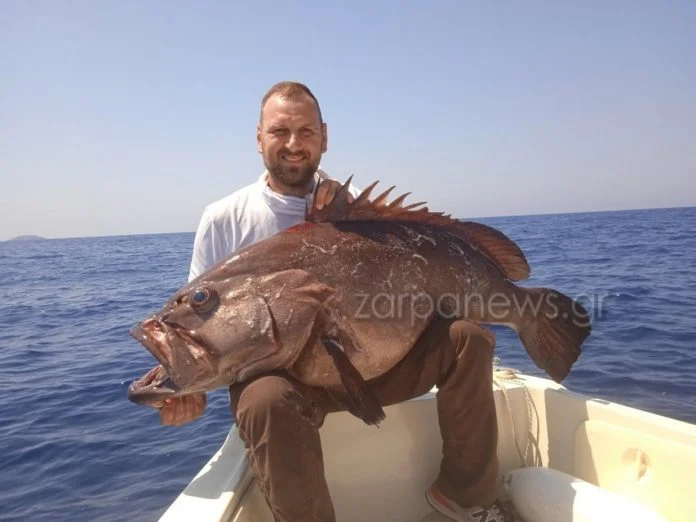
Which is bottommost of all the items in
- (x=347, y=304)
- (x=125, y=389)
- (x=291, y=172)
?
(x=125, y=389)

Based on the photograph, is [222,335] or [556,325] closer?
[222,335]

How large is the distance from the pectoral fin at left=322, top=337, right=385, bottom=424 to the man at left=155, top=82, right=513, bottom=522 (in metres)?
0.19

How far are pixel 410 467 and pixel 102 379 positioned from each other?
713 cm

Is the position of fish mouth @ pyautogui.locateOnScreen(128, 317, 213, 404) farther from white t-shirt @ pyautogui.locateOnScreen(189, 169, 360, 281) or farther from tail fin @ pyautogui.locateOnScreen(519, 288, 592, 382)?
tail fin @ pyautogui.locateOnScreen(519, 288, 592, 382)

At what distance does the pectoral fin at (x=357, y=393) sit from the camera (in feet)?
7.90

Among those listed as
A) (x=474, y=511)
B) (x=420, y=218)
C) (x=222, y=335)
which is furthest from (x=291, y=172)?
(x=474, y=511)

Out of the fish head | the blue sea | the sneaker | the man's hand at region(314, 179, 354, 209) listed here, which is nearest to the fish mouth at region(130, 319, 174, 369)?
the fish head

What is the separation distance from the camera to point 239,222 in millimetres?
3475

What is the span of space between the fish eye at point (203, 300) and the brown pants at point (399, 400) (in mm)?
415

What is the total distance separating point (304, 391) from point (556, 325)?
1.51m

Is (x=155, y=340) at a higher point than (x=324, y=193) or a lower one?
lower

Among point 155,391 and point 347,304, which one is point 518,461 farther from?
point 155,391

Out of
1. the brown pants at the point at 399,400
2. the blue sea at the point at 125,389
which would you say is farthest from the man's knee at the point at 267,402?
the blue sea at the point at 125,389

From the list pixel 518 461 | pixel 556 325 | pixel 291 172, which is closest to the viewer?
pixel 556 325
